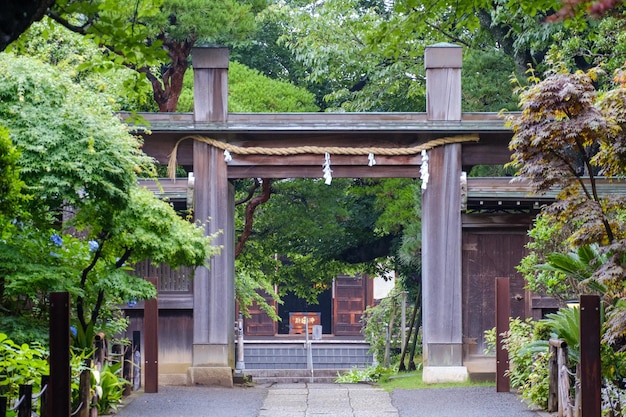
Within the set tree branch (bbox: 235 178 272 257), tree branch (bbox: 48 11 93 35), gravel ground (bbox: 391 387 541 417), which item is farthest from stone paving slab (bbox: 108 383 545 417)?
tree branch (bbox: 48 11 93 35)

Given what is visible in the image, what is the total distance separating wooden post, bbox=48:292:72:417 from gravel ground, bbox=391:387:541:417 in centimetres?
505

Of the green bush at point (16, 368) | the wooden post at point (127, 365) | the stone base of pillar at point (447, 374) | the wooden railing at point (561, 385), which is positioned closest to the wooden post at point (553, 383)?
the wooden railing at point (561, 385)

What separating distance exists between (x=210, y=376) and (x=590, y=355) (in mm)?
8652

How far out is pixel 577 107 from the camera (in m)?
12.0

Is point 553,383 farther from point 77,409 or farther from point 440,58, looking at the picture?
point 440,58

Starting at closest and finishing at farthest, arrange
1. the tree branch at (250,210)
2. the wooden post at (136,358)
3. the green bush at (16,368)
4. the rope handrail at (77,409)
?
1. the green bush at (16,368)
2. the rope handrail at (77,409)
3. the wooden post at (136,358)
4. the tree branch at (250,210)

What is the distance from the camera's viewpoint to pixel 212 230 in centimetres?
1736

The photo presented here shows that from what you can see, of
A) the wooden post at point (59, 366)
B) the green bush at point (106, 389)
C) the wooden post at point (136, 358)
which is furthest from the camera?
the wooden post at point (136, 358)

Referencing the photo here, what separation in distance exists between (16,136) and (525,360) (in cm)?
727

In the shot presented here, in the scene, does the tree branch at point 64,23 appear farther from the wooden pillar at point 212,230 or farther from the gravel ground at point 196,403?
the wooden pillar at point 212,230

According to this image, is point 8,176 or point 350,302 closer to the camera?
point 8,176

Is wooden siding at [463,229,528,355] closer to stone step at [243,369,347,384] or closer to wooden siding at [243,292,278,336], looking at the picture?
stone step at [243,369,347,384]

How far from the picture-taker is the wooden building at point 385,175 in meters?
17.2

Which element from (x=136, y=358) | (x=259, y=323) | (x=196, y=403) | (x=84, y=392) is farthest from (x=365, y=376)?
(x=259, y=323)
